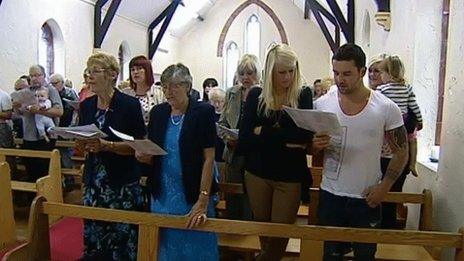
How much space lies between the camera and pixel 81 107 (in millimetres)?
2434

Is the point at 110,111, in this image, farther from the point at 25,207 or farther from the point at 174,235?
the point at 25,207

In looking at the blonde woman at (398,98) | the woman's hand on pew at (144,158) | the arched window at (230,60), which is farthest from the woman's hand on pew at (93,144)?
the arched window at (230,60)

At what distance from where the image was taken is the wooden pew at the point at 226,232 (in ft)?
5.65

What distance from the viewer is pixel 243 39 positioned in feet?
46.5

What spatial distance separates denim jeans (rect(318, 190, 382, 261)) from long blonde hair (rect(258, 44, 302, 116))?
425 millimetres

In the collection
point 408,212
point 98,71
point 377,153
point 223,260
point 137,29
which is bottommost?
point 223,260

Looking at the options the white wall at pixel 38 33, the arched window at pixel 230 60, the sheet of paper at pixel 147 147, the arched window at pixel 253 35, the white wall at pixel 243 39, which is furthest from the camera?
the arched window at pixel 230 60

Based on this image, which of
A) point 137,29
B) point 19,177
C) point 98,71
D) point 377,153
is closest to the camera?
point 377,153

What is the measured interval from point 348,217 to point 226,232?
489 mm

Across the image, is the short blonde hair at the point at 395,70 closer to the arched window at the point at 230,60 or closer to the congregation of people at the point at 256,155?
the congregation of people at the point at 256,155

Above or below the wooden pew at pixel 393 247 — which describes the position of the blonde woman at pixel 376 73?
above

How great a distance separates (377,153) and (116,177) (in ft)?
3.76

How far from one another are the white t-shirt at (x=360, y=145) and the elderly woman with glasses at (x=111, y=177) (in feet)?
2.98

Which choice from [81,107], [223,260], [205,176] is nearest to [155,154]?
[205,176]
